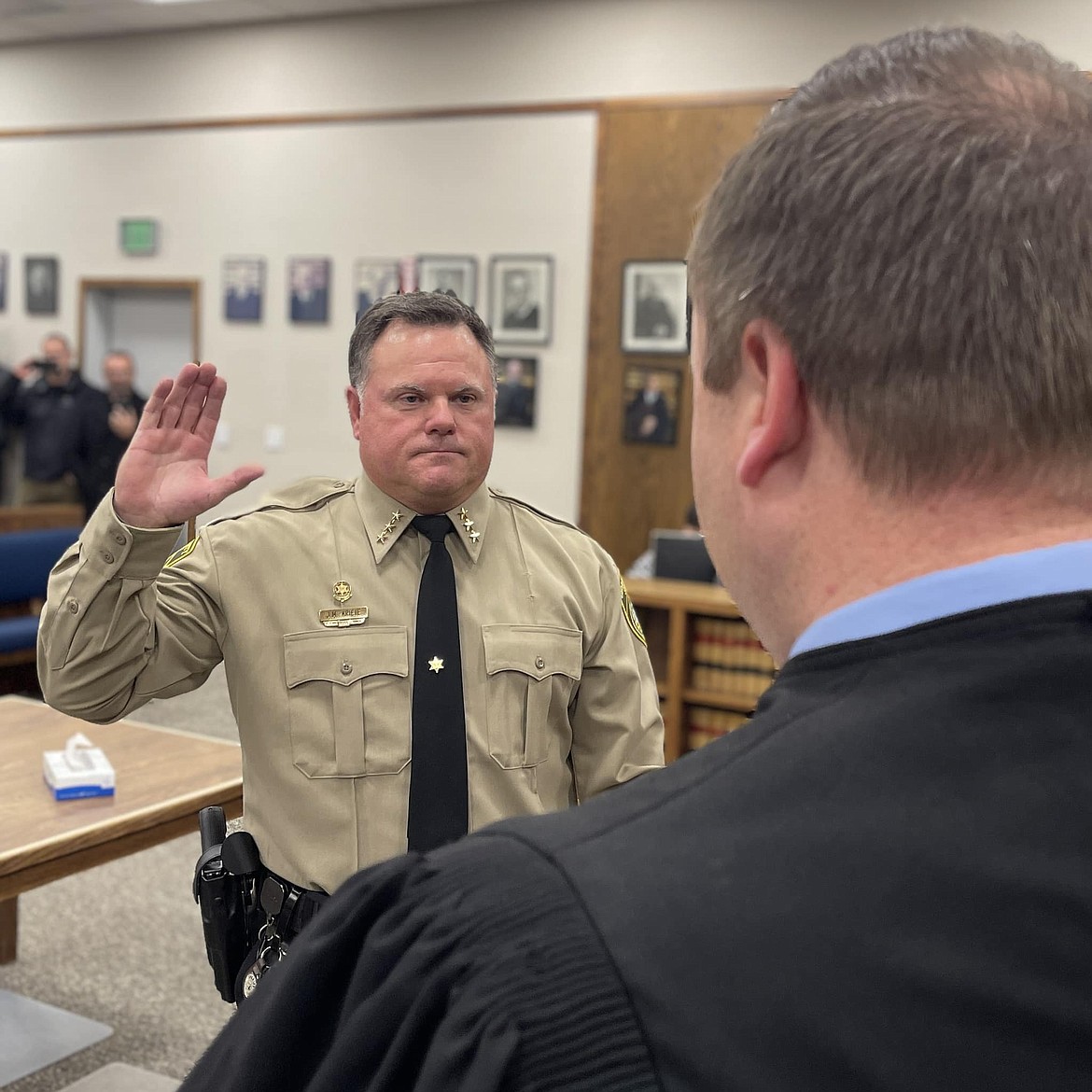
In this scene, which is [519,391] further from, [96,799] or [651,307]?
[96,799]

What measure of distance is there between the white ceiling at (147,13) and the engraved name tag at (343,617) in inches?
259

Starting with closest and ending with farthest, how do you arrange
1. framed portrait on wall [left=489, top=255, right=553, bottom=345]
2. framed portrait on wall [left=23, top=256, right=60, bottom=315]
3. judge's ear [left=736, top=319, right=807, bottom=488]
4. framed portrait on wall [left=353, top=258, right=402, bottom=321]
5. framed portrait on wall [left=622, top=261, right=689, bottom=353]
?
judge's ear [left=736, top=319, right=807, bottom=488], framed portrait on wall [left=622, top=261, right=689, bottom=353], framed portrait on wall [left=489, top=255, right=553, bottom=345], framed portrait on wall [left=353, top=258, right=402, bottom=321], framed portrait on wall [left=23, top=256, right=60, bottom=315]

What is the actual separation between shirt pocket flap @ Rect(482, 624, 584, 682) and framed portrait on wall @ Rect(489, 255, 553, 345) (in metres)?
5.78

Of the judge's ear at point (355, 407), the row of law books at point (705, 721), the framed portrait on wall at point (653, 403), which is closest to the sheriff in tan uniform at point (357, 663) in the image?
the judge's ear at point (355, 407)

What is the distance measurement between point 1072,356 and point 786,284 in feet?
0.47

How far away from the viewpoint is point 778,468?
0.65 meters

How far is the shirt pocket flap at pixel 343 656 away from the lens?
76.8 inches

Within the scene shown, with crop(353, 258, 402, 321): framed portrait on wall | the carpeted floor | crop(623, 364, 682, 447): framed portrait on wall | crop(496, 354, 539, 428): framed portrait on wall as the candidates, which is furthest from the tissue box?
crop(353, 258, 402, 321): framed portrait on wall

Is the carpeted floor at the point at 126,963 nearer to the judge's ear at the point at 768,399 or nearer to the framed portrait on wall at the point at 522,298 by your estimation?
the judge's ear at the point at 768,399

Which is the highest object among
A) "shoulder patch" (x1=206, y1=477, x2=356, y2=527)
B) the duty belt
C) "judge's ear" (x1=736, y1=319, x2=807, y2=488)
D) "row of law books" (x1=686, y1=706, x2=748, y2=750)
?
"judge's ear" (x1=736, y1=319, x2=807, y2=488)

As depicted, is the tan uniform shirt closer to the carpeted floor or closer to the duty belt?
the duty belt

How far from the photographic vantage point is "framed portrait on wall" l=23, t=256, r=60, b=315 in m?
9.35

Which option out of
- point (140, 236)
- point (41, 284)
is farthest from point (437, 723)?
point (41, 284)

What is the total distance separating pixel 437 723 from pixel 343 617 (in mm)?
230
